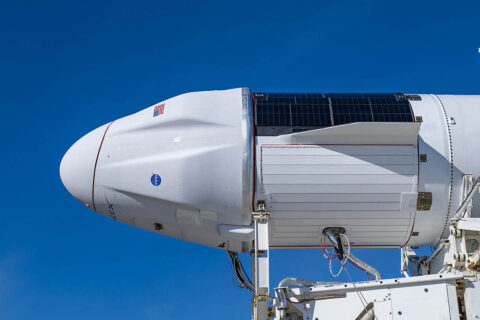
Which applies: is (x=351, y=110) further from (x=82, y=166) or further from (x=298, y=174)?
(x=82, y=166)

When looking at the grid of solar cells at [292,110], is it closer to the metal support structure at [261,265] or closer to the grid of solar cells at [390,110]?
the grid of solar cells at [390,110]

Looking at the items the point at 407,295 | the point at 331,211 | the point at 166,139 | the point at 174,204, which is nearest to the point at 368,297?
the point at 407,295

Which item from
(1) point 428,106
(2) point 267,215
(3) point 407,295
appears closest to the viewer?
(3) point 407,295

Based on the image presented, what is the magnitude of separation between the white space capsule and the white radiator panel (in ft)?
0.07

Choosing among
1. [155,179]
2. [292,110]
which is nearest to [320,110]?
[292,110]

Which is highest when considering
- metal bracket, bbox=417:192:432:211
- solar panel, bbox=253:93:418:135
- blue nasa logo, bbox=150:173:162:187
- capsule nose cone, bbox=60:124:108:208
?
solar panel, bbox=253:93:418:135

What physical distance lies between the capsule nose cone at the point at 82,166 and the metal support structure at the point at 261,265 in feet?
12.4

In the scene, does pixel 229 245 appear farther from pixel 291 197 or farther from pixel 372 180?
pixel 372 180

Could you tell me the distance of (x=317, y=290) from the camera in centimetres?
1141

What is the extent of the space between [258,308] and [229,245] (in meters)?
2.08

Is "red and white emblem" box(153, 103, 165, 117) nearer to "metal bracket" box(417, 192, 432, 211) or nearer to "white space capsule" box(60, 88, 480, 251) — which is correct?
"white space capsule" box(60, 88, 480, 251)

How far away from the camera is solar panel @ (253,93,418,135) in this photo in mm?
12430

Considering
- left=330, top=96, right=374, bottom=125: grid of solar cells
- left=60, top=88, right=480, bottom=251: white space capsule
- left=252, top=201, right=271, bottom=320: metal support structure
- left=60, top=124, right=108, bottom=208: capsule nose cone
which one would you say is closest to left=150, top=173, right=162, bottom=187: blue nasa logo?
left=60, top=88, right=480, bottom=251: white space capsule

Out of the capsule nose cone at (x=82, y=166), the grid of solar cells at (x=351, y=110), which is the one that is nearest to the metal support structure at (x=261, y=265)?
the grid of solar cells at (x=351, y=110)
